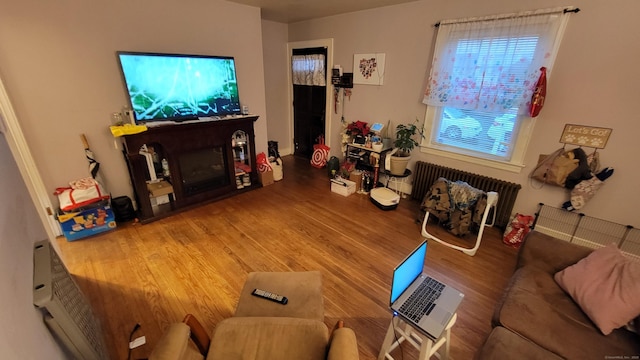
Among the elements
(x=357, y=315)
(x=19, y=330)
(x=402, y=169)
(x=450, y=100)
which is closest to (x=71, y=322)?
(x=19, y=330)

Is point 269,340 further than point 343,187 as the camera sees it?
No

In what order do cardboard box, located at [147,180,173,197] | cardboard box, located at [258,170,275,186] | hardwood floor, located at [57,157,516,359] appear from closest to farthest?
1. hardwood floor, located at [57,157,516,359]
2. cardboard box, located at [147,180,173,197]
3. cardboard box, located at [258,170,275,186]

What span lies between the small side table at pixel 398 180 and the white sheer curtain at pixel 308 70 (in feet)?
6.41

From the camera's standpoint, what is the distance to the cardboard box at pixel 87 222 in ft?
8.16

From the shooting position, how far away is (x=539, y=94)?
7.63ft

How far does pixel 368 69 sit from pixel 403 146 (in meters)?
1.26

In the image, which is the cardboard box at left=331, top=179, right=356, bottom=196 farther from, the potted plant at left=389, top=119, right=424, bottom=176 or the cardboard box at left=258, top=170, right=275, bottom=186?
the cardboard box at left=258, top=170, right=275, bottom=186

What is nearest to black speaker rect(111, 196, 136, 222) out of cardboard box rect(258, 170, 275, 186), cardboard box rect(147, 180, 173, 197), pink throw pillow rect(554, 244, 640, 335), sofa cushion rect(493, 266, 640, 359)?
cardboard box rect(147, 180, 173, 197)

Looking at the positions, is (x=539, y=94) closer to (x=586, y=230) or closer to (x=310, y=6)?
(x=586, y=230)

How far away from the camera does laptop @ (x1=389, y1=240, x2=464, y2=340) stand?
48.8 inches

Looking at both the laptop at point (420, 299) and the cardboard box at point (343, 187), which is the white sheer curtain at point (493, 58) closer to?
the cardboard box at point (343, 187)

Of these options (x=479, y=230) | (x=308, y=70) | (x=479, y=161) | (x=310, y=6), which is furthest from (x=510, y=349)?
(x=308, y=70)

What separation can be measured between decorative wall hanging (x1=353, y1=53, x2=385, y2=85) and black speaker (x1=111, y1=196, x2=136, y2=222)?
3343 millimetres

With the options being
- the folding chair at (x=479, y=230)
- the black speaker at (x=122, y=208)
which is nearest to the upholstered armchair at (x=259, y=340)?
the folding chair at (x=479, y=230)
